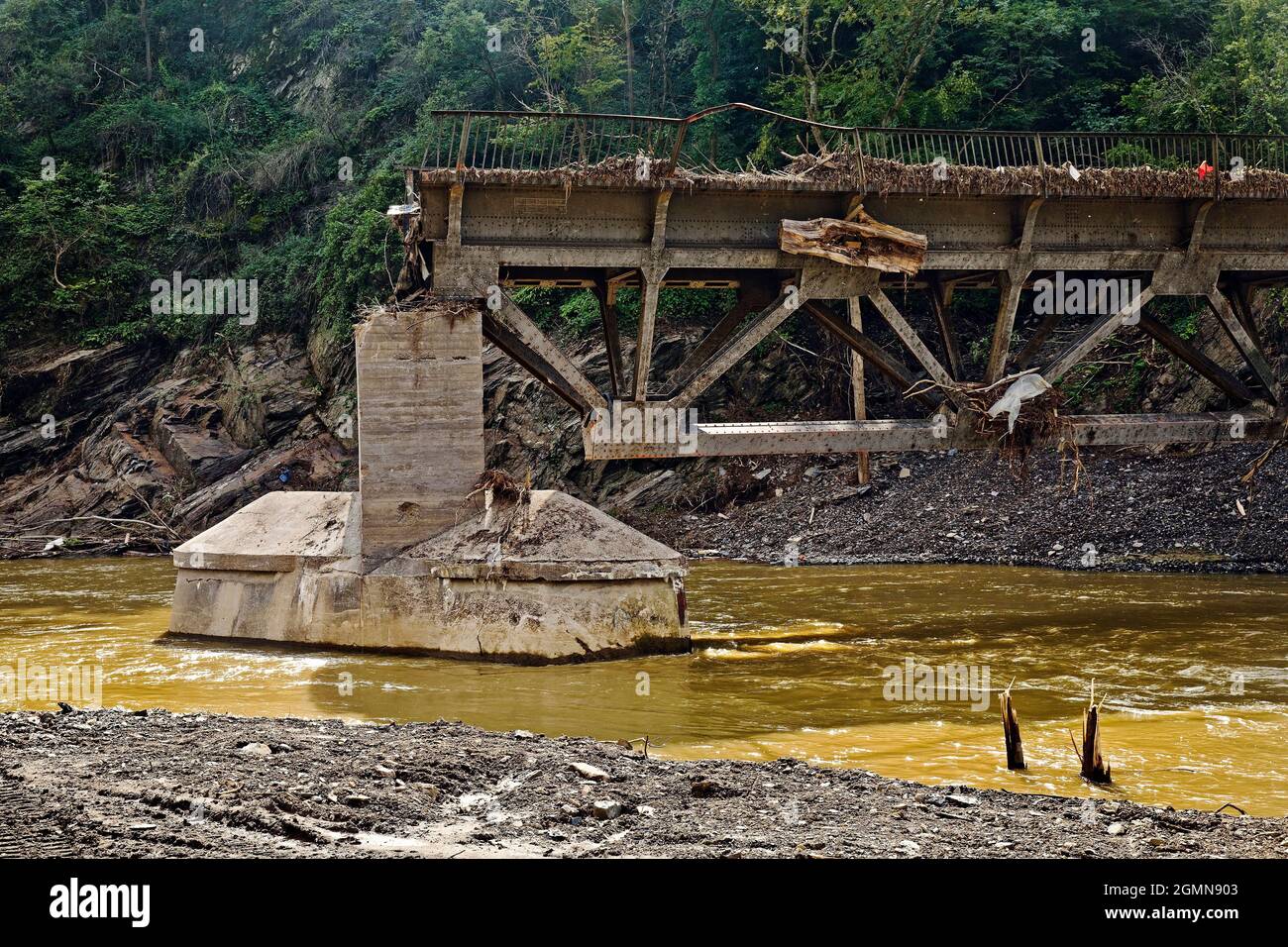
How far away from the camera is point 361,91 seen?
117ft

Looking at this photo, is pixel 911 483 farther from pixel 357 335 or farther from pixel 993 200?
pixel 357 335

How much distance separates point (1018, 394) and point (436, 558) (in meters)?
6.93

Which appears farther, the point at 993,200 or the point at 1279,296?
the point at 1279,296

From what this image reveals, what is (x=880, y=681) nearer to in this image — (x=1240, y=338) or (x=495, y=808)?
(x=495, y=808)

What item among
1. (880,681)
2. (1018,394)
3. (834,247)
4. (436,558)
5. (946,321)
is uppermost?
(834,247)

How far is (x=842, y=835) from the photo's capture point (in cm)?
529

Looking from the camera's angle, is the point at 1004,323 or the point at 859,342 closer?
the point at 859,342

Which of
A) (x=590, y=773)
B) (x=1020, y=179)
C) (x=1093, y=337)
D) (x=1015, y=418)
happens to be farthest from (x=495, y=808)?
(x=1093, y=337)

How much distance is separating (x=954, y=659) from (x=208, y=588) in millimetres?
8049

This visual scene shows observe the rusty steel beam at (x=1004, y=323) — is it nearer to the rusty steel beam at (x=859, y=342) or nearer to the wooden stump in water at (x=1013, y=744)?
the rusty steel beam at (x=859, y=342)

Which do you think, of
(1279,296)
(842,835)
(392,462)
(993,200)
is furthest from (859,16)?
(842,835)

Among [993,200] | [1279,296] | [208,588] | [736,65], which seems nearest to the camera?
[208,588]

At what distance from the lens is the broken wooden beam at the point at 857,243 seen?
12.8 meters

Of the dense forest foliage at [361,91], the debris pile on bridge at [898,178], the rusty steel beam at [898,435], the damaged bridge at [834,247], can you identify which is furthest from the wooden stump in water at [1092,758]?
the dense forest foliage at [361,91]
